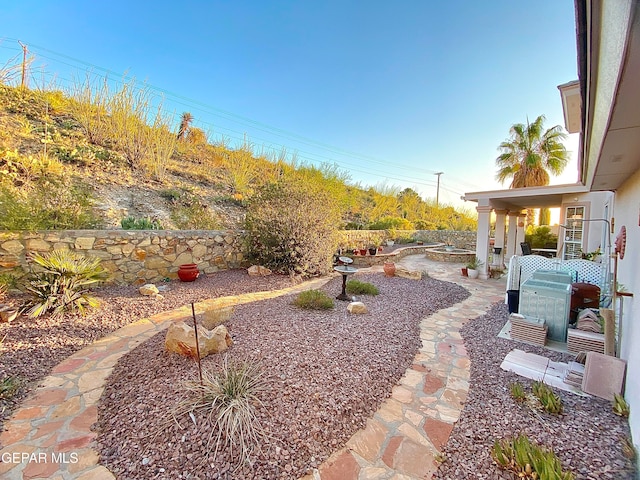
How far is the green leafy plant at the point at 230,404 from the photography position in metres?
1.83

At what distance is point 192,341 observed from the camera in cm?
280

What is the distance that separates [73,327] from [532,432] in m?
5.20

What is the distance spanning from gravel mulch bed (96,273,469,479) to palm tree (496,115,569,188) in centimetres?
1314

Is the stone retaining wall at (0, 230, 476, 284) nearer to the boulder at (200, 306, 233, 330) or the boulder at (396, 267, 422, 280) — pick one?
the boulder at (200, 306, 233, 330)

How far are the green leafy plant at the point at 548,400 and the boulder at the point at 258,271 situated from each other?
543cm

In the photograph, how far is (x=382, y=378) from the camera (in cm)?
273

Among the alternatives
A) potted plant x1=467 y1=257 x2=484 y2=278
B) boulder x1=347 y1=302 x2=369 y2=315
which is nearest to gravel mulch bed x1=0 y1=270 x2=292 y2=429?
boulder x1=347 y1=302 x2=369 y2=315

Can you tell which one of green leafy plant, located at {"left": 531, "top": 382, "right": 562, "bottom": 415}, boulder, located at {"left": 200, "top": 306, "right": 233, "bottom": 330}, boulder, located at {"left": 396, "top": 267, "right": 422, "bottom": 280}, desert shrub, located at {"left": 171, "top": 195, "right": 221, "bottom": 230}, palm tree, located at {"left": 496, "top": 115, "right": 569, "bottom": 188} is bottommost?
green leafy plant, located at {"left": 531, "top": 382, "right": 562, "bottom": 415}

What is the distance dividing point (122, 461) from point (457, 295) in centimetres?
637

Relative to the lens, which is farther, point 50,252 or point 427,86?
point 427,86

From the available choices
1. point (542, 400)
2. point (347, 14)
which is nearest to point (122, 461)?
point (542, 400)

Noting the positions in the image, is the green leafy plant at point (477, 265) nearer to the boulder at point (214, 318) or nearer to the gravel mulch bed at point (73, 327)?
the gravel mulch bed at point (73, 327)

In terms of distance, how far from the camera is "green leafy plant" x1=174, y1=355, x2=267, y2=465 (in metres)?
1.83

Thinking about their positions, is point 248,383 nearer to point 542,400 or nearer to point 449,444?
point 449,444
